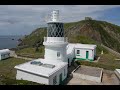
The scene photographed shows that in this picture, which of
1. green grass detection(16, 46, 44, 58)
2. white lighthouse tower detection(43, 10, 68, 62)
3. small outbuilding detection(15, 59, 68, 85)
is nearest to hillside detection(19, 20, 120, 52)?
green grass detection(16, 46, 44, 58)

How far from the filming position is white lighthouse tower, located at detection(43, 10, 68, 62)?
52.3 ft

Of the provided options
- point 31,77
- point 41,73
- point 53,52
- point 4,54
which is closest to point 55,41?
point 53,52

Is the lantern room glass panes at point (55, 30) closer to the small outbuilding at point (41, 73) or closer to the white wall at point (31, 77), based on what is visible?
the small outbuilding at point (41, 73)

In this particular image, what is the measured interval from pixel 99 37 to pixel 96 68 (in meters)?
38.1

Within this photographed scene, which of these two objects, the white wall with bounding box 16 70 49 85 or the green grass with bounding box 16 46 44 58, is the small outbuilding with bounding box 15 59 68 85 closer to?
the white wall with bounding box 16 70 49 85

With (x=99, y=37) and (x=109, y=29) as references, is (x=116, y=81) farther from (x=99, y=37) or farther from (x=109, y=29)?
(x=109, y=29)

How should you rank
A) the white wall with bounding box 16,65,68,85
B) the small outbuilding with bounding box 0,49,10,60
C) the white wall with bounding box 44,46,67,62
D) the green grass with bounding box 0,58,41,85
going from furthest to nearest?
1. the small outbuilding with bounding box 0,49,10,60
2. the white wall with bounding box 44,46,67,62
3. the white wall with bounding box 16,65,68,85
4. the green grass with bounding box 0,58,41,85

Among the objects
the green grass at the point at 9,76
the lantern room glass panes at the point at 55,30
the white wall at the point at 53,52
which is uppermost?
the lantern room glass panes at the point at 55,30

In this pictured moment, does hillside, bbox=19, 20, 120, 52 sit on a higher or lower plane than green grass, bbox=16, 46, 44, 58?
higher

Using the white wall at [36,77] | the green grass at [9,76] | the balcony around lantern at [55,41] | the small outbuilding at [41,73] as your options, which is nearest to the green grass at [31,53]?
the green grass at [9,76]

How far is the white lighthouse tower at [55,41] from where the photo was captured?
15.9 meters

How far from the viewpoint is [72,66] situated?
1914 centimetres
